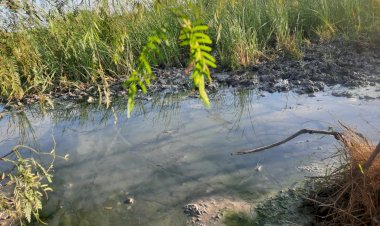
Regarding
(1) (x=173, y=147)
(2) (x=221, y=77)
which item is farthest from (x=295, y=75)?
(1) (x=173, y=147)

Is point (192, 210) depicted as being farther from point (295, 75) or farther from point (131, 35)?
point (131, 35)

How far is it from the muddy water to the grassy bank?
2.86 feet

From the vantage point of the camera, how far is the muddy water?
2.80m

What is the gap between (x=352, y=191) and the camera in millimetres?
2170

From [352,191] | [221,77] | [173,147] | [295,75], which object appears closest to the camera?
[352,191]

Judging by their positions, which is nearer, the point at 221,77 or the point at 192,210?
the point at 192,210

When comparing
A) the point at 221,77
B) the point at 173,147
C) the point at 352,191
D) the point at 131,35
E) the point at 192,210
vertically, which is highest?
the point at 131,35

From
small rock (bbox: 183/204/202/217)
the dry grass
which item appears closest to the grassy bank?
small rock (bbox: 183/204/202/217)

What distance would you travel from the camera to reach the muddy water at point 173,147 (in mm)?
2803

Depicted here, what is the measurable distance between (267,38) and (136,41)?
2030mm

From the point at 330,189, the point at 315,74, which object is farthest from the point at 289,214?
the point at 315,74

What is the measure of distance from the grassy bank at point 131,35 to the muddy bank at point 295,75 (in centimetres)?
17

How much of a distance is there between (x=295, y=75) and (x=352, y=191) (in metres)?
3.18

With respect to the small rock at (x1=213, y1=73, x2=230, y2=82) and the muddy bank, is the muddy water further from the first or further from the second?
the small rock at (x1=213, y1=73, x2=230, y2=82)
